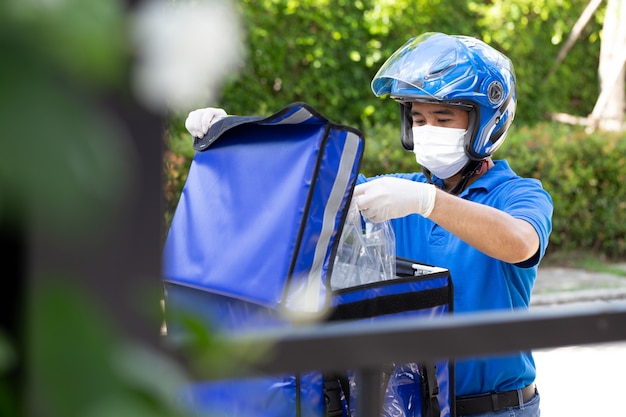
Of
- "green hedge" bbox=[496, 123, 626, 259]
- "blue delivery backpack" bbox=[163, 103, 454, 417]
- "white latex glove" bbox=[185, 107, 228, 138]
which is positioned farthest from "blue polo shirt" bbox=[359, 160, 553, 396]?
"green hedge" bbox=[496, 123, 626, 259]

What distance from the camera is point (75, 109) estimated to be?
0.31 metres

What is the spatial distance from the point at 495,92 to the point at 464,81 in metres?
0.11

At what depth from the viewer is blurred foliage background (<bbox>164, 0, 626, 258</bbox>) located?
919cm

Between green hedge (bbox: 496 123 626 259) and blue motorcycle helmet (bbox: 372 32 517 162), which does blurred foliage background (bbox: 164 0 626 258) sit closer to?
green hedge (bbox: 496 123 626 259)

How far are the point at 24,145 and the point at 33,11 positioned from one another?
43 mm

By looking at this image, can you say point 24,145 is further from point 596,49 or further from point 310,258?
point 596,49

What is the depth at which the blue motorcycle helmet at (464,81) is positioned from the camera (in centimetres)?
246

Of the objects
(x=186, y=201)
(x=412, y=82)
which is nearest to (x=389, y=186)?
(x=412, y=82)

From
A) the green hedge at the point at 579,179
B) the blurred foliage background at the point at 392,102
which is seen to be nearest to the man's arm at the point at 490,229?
the blurred foliage background at the point at 392,102

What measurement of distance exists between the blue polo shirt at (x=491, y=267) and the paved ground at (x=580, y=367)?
78.5 inches

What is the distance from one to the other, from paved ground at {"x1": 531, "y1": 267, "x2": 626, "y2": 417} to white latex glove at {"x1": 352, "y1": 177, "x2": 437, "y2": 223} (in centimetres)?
226

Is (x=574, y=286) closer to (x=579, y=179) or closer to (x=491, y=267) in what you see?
(x=579, y=179)

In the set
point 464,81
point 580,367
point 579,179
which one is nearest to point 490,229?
point 464,81

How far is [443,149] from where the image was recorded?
2.62 m
